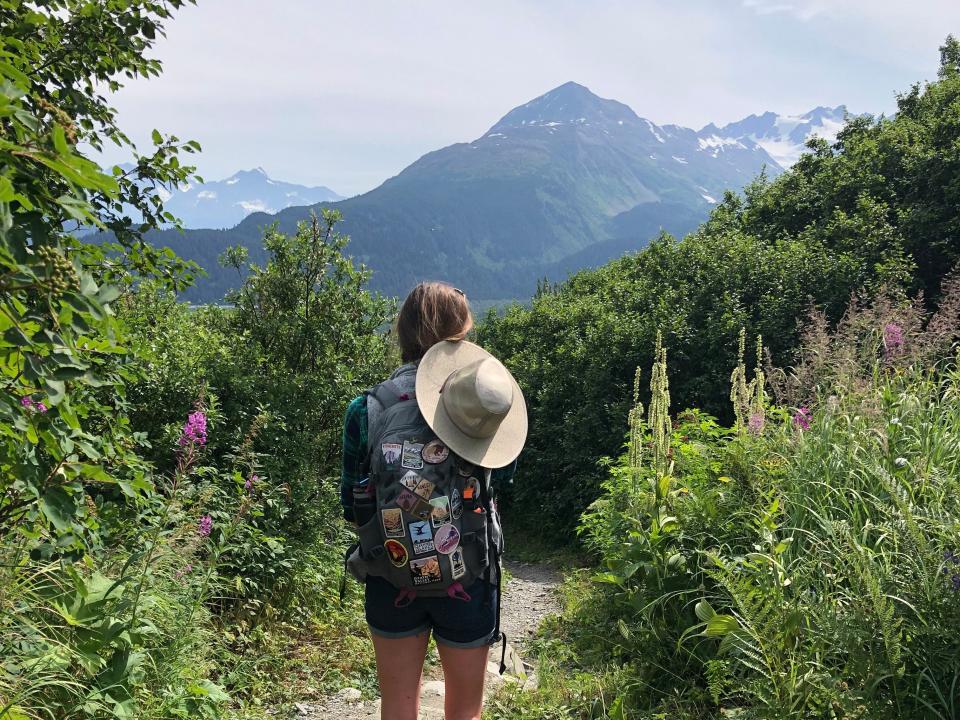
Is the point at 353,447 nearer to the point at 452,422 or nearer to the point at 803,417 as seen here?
the point at 452,422

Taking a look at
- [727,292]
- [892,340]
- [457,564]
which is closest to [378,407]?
[457,564]

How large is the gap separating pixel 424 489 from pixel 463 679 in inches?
33.1

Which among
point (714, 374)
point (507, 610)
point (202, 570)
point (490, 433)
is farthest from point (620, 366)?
point (490, 433)

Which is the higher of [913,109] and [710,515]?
[913,109]

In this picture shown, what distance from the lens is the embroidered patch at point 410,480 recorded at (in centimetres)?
240

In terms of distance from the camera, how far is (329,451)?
24.2ft

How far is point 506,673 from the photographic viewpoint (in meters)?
4.83

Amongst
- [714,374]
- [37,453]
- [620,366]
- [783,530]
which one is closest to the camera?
[37,453]

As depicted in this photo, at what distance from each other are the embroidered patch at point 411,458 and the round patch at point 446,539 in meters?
0.25

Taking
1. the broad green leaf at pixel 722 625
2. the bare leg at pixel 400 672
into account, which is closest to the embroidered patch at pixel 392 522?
the bare leg at pixel 400 672

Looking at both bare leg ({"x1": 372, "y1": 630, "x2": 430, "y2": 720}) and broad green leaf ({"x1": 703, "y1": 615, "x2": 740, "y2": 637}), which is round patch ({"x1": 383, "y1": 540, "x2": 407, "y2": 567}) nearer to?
bare leg ({"x1": 372, "y1": 630, "x2": 430, "y2": 720})

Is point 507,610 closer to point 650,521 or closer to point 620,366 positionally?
point 650,521

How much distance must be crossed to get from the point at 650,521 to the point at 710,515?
0.57 m

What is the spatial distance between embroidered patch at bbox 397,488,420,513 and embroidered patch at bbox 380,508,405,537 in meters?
0.03
